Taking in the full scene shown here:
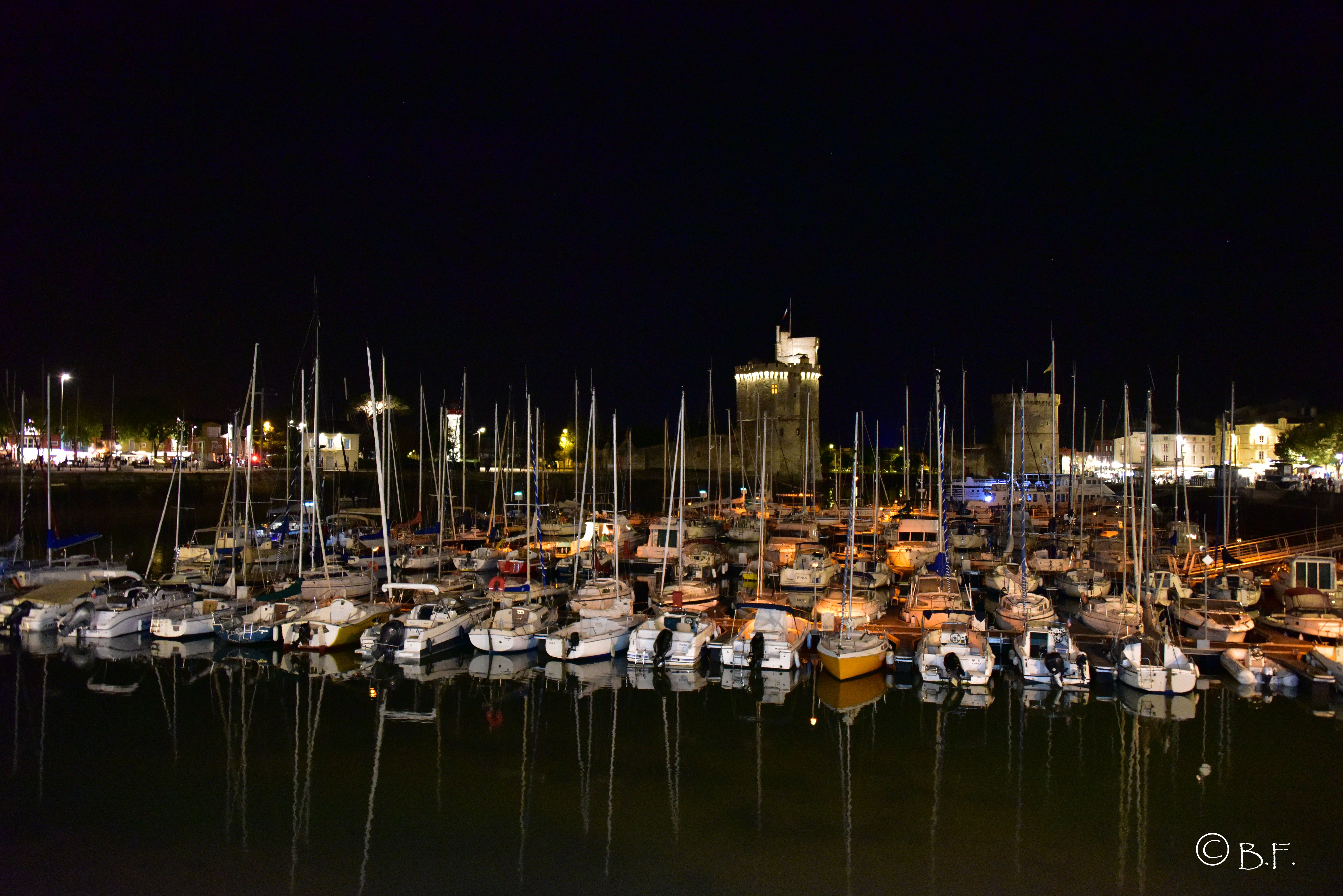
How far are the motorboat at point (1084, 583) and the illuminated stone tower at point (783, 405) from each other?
4025 cm

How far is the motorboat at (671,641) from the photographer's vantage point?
17641mm

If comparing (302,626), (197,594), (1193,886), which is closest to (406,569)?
(197,594)

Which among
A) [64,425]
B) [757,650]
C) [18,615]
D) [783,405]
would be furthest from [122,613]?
[64,425]

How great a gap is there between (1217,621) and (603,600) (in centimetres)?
1347

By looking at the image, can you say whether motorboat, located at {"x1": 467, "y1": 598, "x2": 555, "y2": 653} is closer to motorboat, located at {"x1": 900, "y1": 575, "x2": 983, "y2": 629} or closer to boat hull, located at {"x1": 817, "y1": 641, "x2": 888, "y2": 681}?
boat hull, located at {"x1": 817, "y1": 641, "x2": 888, "y2": 681}

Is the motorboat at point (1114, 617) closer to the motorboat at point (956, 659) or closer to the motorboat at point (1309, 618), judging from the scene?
the motorboat at point (1309, 618)

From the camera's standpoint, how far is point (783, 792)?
11.7 m

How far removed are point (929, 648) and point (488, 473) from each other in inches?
2854

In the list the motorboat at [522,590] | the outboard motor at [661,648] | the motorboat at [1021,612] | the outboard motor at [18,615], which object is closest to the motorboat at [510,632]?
the motorboat at [522,590]

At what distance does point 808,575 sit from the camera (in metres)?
25.4

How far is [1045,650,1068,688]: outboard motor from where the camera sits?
52.7 feet

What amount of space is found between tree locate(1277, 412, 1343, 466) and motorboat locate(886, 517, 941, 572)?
123ft

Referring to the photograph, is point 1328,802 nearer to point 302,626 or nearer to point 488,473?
point 302,626

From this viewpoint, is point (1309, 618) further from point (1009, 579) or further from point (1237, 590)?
point (1009, 579)
